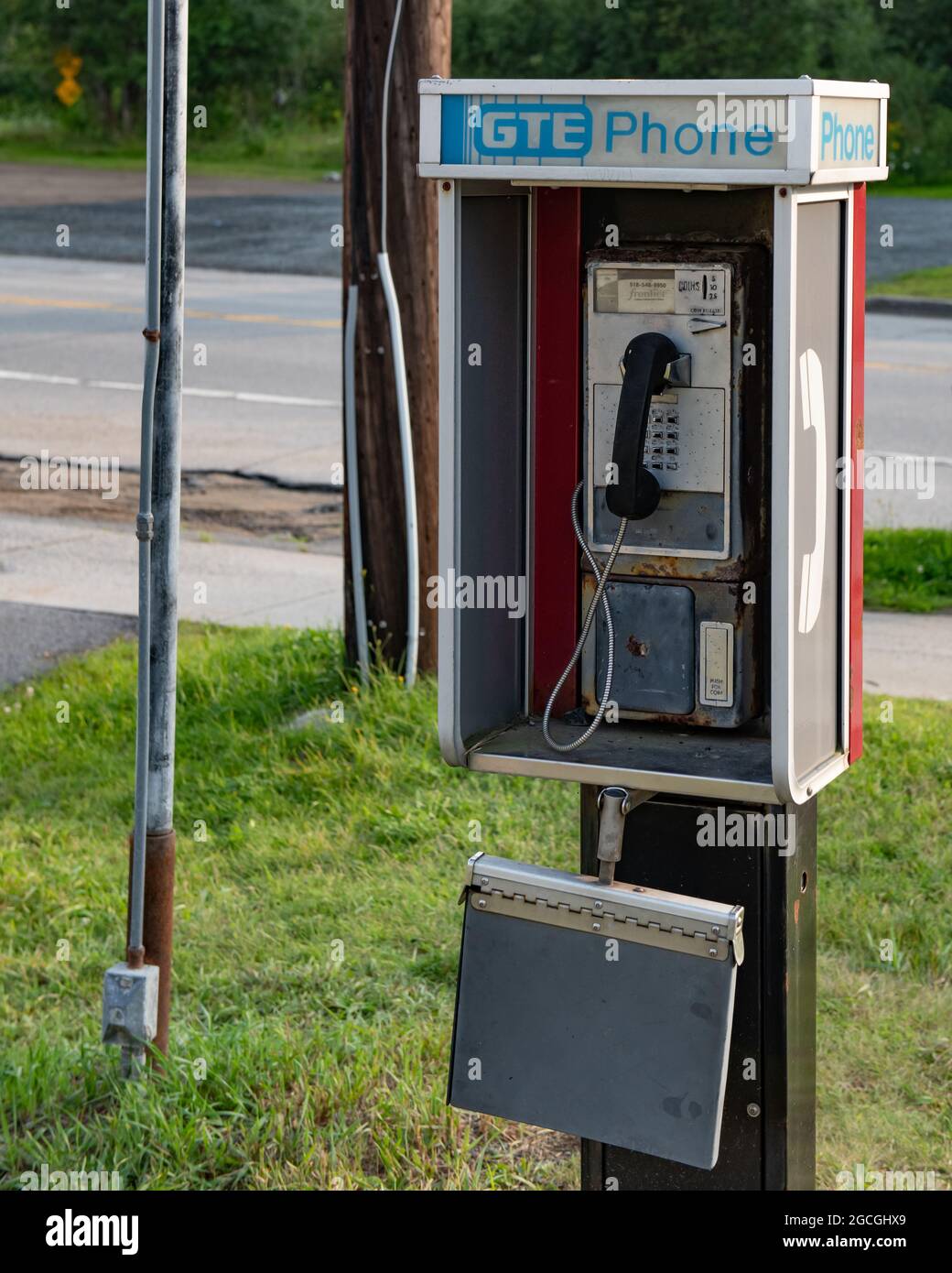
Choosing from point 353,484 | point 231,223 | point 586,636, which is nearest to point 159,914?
point 586,636

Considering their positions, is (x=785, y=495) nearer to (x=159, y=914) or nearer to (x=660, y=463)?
(x=660, y=463)

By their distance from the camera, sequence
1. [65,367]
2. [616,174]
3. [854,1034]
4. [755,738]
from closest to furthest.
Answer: [616,174]
[755,738]
[854,1034]
[65,367]

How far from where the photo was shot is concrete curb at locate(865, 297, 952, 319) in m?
14.5

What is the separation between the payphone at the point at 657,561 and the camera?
2500 millimetres

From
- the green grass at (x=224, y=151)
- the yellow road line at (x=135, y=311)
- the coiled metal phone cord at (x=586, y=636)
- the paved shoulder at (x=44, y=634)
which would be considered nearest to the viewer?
the coiled metal phone cord at (x=586, y=636)

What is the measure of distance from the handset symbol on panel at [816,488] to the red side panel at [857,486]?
0.27ft

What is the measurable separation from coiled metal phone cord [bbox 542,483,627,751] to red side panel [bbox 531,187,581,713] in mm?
55

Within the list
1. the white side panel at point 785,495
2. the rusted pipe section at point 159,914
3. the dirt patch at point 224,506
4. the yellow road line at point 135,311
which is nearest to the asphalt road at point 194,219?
the yellow road line at point 135,311

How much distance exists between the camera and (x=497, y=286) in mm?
2893

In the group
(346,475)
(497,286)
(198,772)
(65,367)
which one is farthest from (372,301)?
(65,367)

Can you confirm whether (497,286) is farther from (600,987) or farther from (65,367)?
(65,367)

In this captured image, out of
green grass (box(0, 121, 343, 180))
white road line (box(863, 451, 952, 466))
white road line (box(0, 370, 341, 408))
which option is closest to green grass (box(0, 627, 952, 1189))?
white road line (box(863, 451, 952, 466))

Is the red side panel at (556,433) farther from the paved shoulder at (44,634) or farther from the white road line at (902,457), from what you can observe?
the white road line at (902,457)

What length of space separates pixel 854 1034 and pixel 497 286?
1815 millimetres
